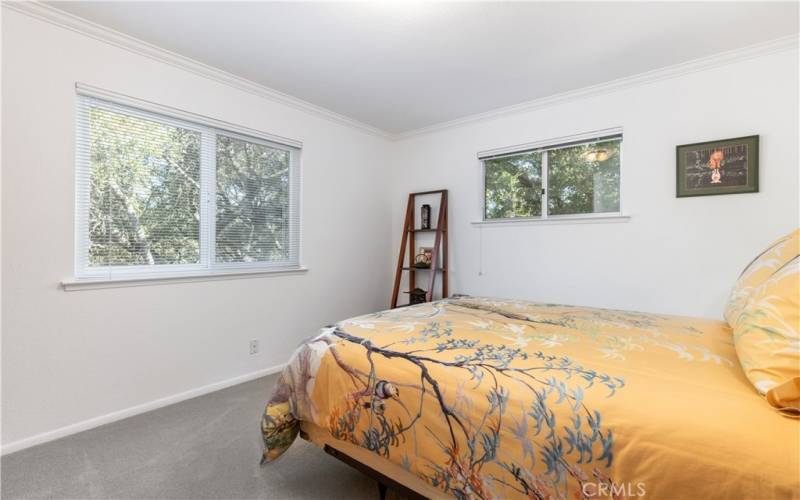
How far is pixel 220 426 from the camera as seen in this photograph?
210cm

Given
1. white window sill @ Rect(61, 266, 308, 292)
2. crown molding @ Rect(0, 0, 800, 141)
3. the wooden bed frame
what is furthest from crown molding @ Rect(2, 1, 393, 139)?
the wooden bed frame

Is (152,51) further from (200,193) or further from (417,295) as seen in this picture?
(417,295)

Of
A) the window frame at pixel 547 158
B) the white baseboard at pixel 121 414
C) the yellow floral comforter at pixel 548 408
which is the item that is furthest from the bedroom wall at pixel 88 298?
the window frame at pixel 547 158

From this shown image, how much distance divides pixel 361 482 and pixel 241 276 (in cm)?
184

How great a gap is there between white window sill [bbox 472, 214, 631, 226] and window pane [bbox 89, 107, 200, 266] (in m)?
2.51

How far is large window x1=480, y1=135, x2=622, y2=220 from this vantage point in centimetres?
286

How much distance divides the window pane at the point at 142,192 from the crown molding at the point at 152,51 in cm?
42

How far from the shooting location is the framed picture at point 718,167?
2271 mm

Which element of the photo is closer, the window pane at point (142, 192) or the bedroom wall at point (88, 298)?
the bedroom wall at point (88, 298)

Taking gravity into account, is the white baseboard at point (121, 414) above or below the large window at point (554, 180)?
below

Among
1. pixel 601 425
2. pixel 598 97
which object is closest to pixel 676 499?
pixel 601 425

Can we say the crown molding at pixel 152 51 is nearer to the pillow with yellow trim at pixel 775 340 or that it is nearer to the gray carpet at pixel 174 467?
the gray carpet at pixel 174 467

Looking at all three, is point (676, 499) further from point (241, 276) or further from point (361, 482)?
point (241, 276)

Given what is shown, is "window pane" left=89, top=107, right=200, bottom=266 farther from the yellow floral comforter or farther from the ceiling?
the yellow floral comforter
